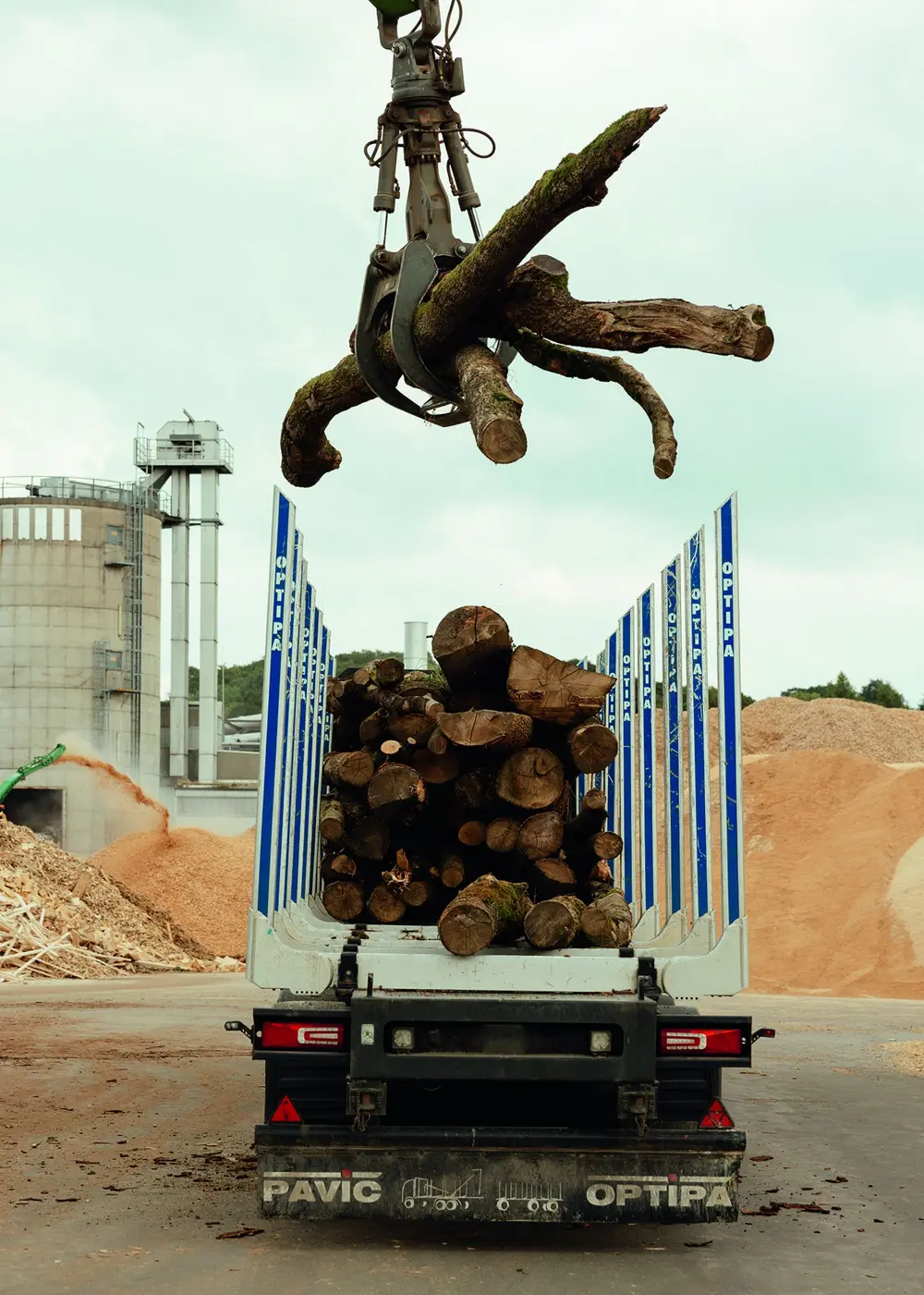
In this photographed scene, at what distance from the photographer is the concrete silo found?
50.8 m

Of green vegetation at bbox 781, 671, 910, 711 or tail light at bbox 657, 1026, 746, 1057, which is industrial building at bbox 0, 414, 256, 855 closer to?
green vegetation at bbox 781, 671, 910, 711

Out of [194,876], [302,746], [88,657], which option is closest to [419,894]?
[302,746]

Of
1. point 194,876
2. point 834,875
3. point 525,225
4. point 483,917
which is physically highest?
point 525,225

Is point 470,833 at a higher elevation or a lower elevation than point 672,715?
lower

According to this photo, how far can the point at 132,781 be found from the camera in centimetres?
5050

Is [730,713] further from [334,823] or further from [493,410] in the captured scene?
[334,823]

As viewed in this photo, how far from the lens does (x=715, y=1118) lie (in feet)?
20.8

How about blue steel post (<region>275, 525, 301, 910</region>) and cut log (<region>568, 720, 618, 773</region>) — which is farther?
cut log (<region>568, 720, 618, 773</region>)

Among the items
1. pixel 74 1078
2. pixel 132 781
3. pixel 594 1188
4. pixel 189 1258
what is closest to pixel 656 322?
pixel 594 1188

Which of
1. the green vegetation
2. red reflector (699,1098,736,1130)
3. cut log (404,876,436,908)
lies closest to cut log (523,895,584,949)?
red reflector (699,1098,736,1130)

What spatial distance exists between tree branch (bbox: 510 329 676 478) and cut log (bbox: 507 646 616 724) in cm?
109

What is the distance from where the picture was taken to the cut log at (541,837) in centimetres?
775

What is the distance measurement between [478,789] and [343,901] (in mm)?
927

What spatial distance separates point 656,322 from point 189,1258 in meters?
4.93
